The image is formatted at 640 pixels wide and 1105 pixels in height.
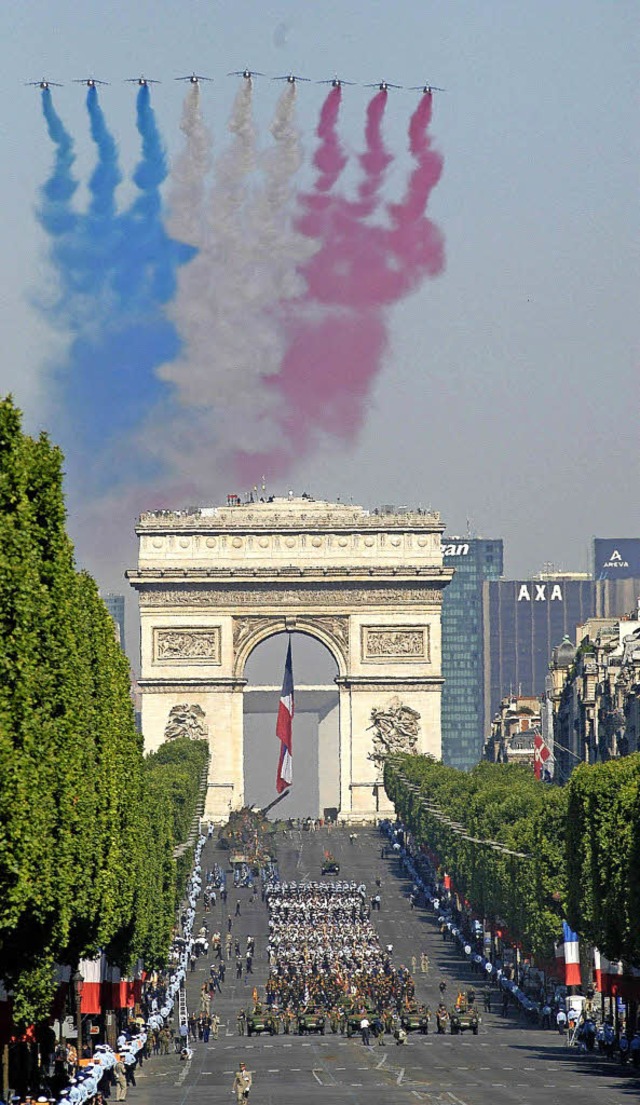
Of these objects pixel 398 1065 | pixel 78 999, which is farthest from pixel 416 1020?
pixel 78 999

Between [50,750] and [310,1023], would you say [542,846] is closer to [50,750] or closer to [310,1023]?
[310,1023]

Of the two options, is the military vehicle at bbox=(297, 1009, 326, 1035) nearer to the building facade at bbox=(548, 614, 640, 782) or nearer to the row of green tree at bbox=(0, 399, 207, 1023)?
the row of green tree at bbox=(0, 399, 207, 1023)

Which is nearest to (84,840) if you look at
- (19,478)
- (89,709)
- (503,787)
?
(89,709)

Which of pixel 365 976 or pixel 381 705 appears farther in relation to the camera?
pixel 381 705

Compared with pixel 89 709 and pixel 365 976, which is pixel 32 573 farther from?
pixel 365 976

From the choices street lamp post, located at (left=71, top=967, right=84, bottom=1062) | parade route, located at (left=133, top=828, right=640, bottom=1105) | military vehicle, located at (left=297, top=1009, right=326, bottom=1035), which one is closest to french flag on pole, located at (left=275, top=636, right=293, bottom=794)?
parade route, located at (left=133, top=828, right=640, bottom=1105)

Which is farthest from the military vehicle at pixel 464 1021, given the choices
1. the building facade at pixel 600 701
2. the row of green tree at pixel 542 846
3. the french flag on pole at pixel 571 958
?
the building facade at pixel 600 701

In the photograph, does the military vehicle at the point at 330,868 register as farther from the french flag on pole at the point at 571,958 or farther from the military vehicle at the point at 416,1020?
the military vehicle at the point at 416,1020
